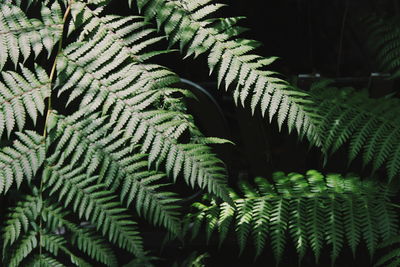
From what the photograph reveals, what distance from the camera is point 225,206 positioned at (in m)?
1.90

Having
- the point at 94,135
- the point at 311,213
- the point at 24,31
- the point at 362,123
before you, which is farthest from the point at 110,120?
the point at 362,123

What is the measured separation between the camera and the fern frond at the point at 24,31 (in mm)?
1569

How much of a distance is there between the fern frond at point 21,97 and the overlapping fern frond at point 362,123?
1.16 meters

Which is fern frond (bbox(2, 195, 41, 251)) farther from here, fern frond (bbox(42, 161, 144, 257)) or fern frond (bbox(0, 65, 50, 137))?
fern frond (bbox(0, 65, 50, 137))

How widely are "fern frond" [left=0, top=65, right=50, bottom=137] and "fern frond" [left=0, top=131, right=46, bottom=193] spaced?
9 cm

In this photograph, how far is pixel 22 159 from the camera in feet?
5.06

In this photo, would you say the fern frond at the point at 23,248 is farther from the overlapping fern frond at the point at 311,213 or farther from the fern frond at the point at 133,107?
the overlapping fern frond at the point at 311,213

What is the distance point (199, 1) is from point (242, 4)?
114 centimetres

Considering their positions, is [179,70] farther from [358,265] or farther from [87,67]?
[358,265]

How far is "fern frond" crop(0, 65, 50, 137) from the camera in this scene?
5.00 feet

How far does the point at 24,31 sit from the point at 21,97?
258 millimetres

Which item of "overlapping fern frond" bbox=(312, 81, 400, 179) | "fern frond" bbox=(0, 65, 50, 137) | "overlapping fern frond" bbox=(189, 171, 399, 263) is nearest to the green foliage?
"fern frond" bbox=(0, 65, 50, 137)

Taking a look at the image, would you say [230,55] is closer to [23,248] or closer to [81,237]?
[81,237]

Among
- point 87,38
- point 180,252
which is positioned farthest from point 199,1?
point 180,252
